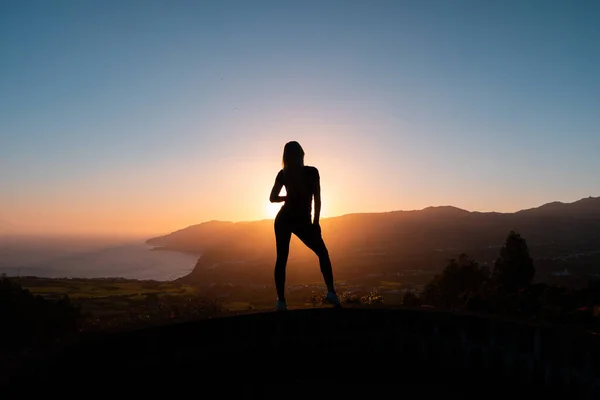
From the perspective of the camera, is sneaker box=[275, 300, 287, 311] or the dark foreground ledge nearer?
the dark foreground ledge

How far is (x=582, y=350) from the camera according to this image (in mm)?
5098

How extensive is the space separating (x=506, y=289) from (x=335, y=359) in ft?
163

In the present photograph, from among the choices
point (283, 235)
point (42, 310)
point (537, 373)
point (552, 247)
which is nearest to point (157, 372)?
point (283, 235)

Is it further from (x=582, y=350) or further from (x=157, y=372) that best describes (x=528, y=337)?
(x=157, y=372)

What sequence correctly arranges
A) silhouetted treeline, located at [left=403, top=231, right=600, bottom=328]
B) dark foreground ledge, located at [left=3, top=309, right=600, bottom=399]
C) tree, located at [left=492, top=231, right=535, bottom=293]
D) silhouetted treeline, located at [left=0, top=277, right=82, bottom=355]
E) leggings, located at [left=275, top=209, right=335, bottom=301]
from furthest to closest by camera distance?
tree, located at [left=492, top=231, right=535, bottom=293] < silhouetted treeline, located at [left=0, top=277, right=82, bottom=355] < silhouetted treeline, located at [left=403, top=231, right=600, bottom=328] < leggings, located at [left=275, top=209, right=335, bottom=301] < dark foreground ledge, located at [left=3, top=309, right=600, bottom=399]

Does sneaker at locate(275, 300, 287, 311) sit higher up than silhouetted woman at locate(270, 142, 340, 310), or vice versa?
silhouetted woman at locate(270, 142, 340, 310)

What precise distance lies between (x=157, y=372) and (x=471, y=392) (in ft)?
11.9

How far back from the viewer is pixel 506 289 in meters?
51.1

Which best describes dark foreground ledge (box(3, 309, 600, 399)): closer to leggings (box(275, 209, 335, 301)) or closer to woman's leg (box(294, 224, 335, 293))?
woman's leg (box(294, 224, 335, 293))

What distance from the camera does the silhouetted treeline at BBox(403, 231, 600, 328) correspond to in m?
35.4

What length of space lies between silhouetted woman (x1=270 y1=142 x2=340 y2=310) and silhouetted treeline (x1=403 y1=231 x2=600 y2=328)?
28.8 meters

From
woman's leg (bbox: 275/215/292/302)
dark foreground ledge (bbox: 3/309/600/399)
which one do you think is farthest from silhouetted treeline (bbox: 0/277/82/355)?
dark foreground ledge (bbox: 3/309/600/399)

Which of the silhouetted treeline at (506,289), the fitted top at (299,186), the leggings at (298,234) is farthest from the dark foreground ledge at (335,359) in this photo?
the silhouetted treeline at (506,289)

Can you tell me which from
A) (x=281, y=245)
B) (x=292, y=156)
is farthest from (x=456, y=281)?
(x=292, y=156)
